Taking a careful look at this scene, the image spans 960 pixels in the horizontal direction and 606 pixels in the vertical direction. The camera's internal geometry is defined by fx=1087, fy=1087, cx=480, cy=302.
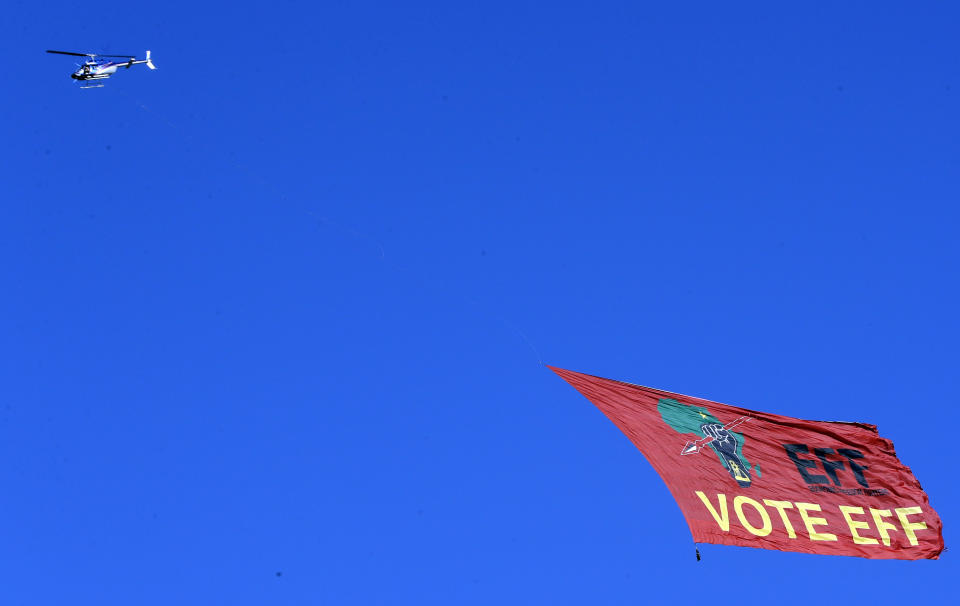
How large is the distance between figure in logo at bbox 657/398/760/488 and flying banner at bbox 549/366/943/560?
1.1 inches

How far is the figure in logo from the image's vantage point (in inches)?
1238

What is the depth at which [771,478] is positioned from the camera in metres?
32.0

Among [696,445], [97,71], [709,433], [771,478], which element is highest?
[97,71]

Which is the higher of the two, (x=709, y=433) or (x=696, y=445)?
(x=709, y=433)

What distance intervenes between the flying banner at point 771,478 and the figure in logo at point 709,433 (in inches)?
1.1

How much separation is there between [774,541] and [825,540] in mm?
1472

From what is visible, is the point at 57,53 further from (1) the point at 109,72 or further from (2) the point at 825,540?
(2) the point at 825,540

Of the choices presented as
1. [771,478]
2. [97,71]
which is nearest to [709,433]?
[771,478]

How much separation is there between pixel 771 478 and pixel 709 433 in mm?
2366

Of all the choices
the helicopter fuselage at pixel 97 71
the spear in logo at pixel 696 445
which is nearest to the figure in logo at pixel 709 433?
the spear in logo at pixel 696 445

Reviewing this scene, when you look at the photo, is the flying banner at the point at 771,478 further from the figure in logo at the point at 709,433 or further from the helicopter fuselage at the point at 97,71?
the helicopter fuselage at the point at 97,71

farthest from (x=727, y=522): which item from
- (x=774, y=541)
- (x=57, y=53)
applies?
(x=57, y=53)

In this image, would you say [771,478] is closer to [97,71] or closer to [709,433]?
[709,433]

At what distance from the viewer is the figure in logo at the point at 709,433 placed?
1238 inches
